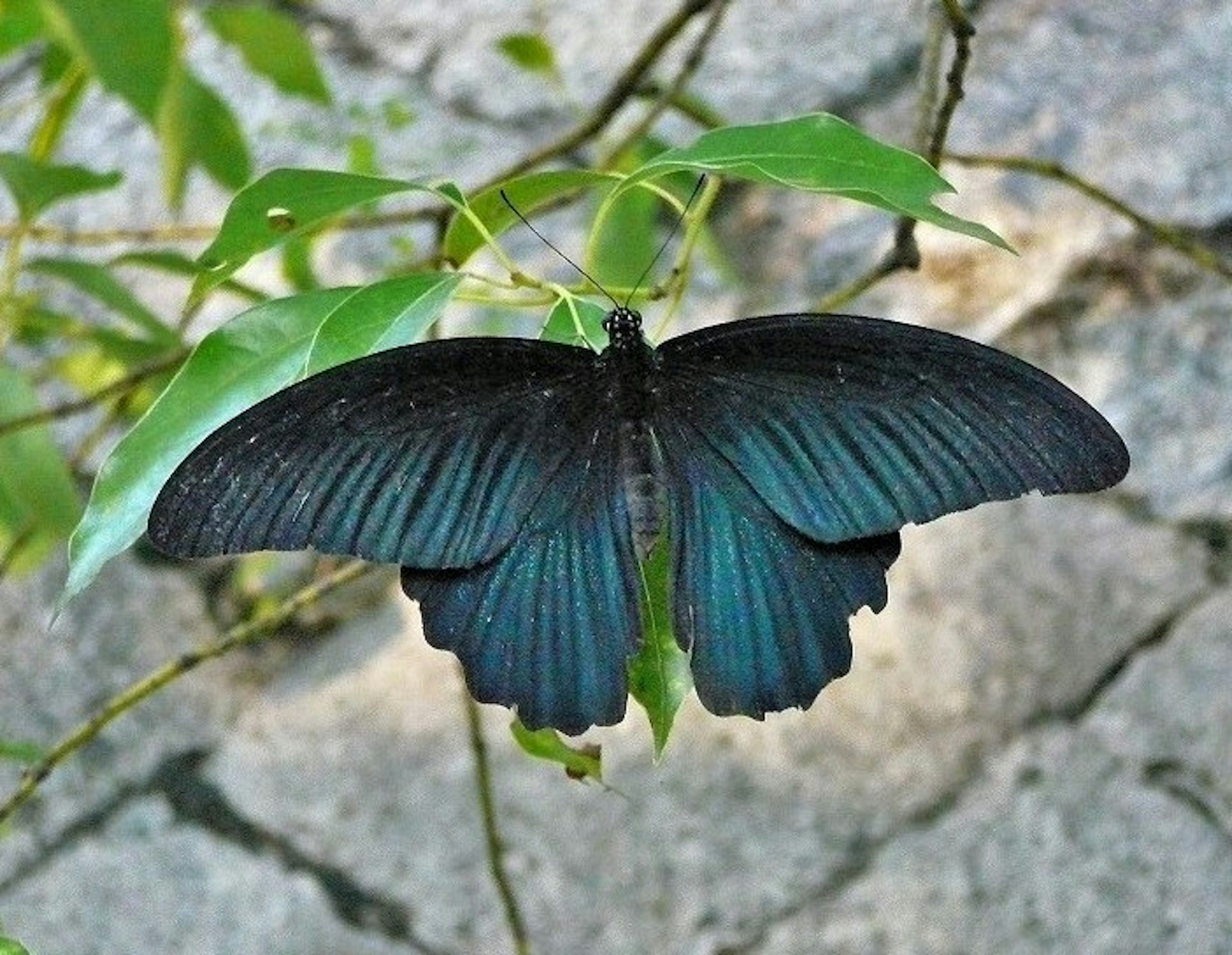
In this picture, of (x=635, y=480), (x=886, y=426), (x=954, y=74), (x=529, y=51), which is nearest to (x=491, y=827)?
(x=635, y=480)

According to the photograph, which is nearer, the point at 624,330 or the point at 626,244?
the point at 624,330

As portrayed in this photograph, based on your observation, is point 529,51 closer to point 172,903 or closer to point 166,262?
point 166,262

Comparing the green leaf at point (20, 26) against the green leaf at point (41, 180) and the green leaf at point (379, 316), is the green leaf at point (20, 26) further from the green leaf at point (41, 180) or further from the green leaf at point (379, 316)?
the green leaf at point (379, 316)

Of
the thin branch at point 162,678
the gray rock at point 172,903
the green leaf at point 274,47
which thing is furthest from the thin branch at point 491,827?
the gray rock at point 172,903

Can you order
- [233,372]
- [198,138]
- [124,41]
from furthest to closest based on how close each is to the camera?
[198,138] < [124,41] < [233,372]

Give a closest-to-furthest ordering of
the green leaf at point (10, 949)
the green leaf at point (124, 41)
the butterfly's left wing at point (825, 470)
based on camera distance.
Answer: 1. the green leaf at point (10, 949)
2. the butterfly's left wing at point (825, 470)
3. the green leaf at point (124, 41)

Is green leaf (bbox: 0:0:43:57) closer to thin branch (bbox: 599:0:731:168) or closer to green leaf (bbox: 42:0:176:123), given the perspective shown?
green leaf (bbox: 42:0:176:123)

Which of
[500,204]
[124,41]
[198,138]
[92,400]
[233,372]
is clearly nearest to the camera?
[233,372]
